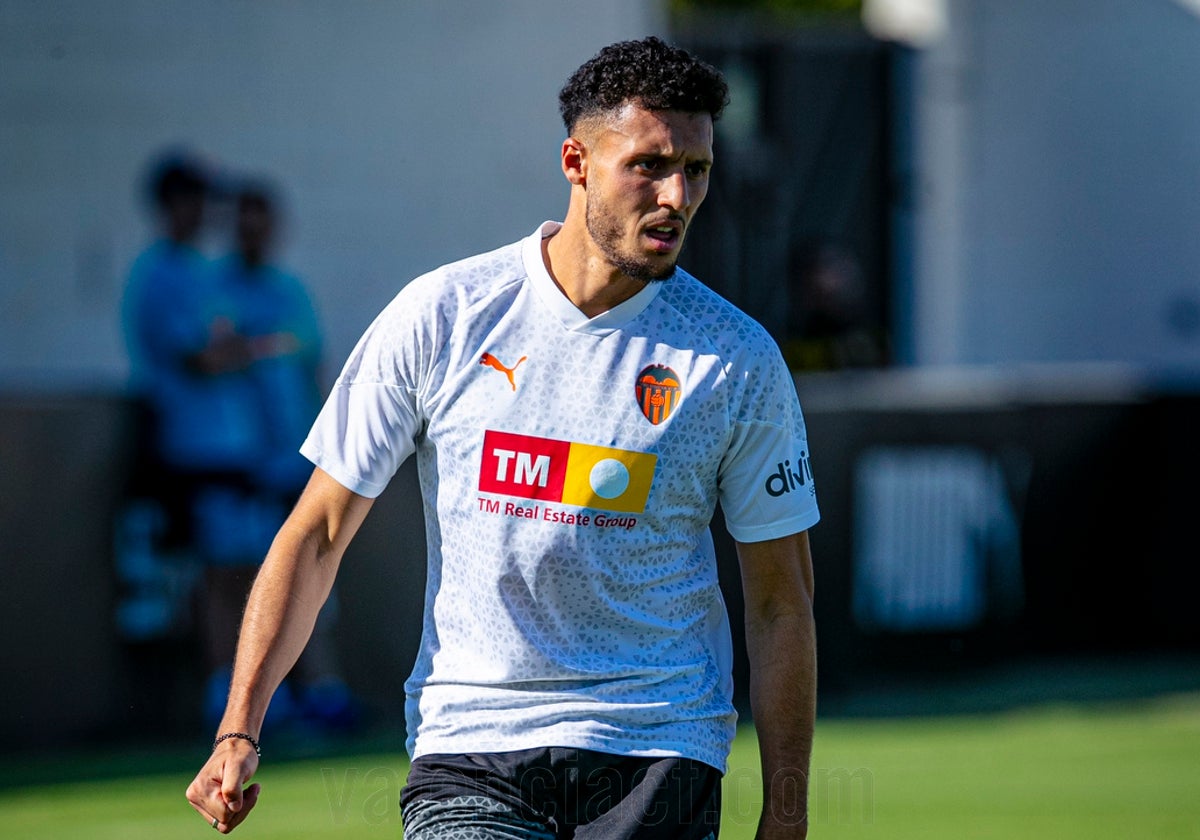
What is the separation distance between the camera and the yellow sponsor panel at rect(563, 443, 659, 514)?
3861 mm

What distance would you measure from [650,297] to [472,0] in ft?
36.8

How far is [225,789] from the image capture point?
360cm

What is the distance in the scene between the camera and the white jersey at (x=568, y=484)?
3850mm

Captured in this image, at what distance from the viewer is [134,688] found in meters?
9.49

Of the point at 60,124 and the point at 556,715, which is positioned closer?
the point at 556,715

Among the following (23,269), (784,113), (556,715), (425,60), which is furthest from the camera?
(784,113)

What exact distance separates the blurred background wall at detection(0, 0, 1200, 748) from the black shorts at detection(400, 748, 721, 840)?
19.7 feet

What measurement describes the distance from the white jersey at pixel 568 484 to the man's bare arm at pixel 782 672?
0.07 meters

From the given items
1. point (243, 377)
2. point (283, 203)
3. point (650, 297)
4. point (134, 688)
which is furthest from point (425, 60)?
point (650, 297)

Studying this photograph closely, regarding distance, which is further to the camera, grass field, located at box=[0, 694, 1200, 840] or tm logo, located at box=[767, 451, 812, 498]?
grass field, located at box=[0, 694, 1200, 840]

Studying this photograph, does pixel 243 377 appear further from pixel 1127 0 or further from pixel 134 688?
pixel 1127 0

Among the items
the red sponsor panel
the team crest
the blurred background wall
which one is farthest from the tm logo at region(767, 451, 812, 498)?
the blurred background wall

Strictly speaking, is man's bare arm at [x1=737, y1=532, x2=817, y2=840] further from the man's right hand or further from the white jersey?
the man's right hand

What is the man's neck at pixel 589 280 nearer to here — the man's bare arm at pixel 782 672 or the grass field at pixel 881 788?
the man's bare arm at pixel 782 672
